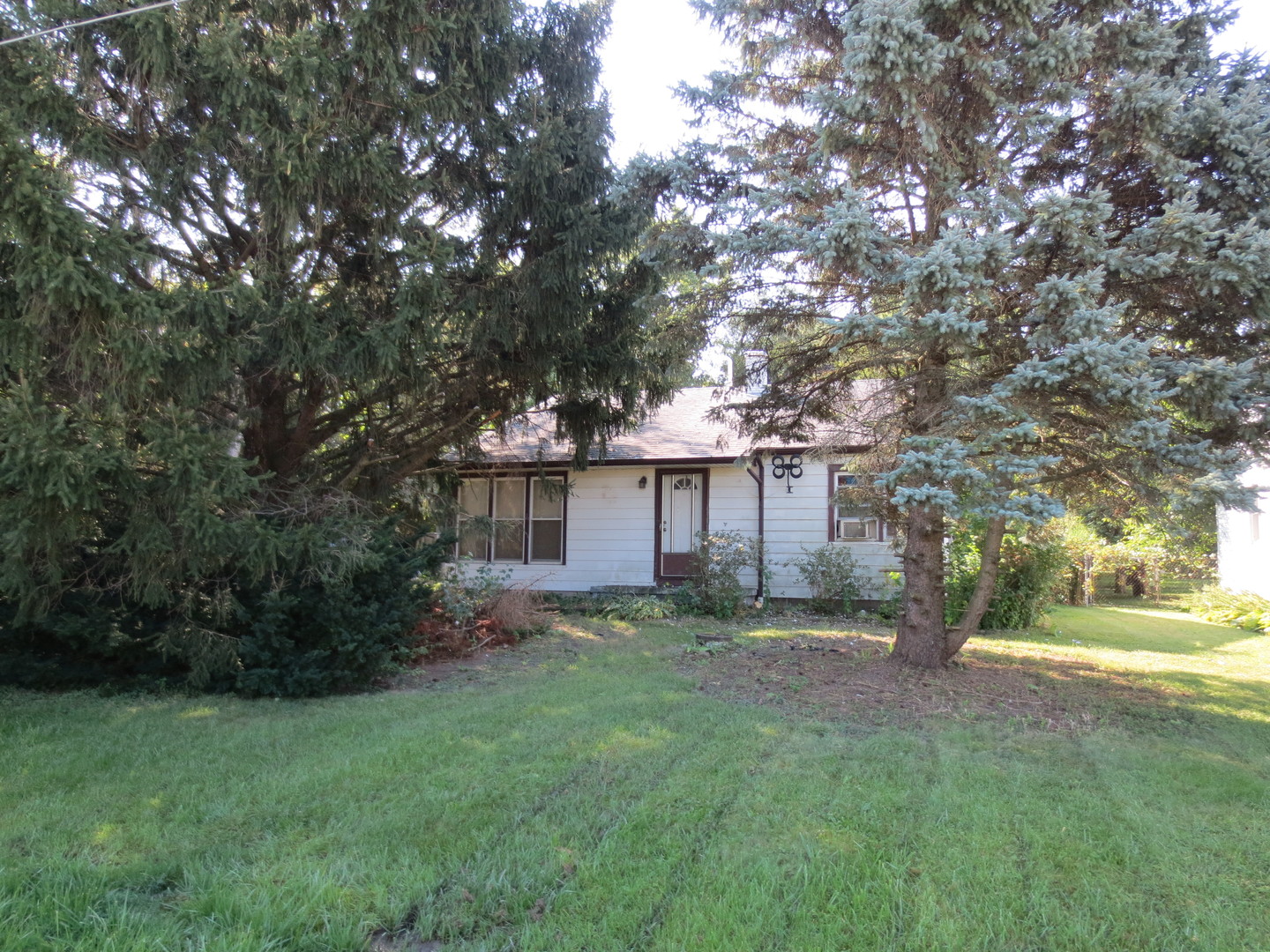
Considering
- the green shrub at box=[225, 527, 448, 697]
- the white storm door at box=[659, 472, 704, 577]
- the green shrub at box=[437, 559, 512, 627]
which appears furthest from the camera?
the white storm door at box=[659, 472, 704, 577]

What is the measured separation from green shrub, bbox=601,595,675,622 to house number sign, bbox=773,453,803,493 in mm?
2845

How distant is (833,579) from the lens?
11.8m

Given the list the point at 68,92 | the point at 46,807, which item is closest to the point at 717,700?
the point at 46,807

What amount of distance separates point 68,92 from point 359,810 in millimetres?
5846

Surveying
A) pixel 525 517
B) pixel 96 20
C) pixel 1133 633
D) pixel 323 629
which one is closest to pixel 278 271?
pixel 96 20

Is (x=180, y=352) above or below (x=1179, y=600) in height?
above

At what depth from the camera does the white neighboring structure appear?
39.5 feet

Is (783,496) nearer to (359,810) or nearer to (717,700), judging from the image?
(717,700)

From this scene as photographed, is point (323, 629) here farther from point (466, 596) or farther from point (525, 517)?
point (525, 517)

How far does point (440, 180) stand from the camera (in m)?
7.22

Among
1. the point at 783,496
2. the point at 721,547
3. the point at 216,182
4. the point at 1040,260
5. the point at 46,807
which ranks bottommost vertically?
the point at 46,807

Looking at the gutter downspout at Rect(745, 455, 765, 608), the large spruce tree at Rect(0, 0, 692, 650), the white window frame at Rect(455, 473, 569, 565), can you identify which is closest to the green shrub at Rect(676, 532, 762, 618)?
the gutter downspout at Rect(745, 455, 765, 608)

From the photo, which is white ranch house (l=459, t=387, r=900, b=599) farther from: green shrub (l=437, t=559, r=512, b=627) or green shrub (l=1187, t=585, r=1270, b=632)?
green shrub (l=1187, t=585, r=1270, b=632)

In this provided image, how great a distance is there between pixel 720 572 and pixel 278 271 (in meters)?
7.69
